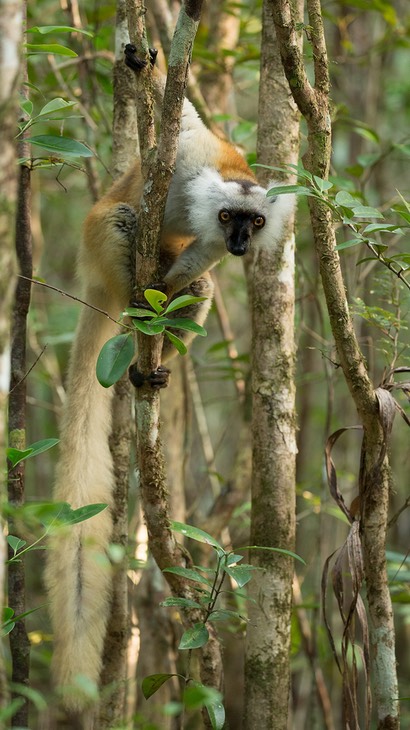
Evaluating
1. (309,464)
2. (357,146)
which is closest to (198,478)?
(309,464)

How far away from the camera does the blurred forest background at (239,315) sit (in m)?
5.80

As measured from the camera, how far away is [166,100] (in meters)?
3.32

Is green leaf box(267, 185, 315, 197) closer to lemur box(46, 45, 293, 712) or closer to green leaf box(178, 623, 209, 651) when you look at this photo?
lemur box(46, 45, 293, 712)

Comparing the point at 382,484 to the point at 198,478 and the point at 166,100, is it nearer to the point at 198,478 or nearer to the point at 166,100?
the point at 166,100

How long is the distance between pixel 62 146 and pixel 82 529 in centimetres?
203

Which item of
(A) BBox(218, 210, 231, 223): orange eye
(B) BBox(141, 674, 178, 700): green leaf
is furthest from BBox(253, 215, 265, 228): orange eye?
A: (B) BBox(141, 674, 178, 700): green leaf

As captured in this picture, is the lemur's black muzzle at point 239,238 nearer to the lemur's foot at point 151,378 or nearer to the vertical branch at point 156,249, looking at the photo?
the lemur's foot at point 151,378

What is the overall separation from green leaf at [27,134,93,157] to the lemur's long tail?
1.59 meters

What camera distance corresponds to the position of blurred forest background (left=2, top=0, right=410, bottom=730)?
5797 mm

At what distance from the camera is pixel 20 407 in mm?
3908

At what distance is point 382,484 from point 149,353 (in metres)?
1.30

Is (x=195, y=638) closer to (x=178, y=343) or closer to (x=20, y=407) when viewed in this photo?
(x=178, y=343)

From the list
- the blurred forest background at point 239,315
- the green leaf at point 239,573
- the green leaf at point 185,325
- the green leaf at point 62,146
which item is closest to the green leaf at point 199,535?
the green leaf at point 239,573

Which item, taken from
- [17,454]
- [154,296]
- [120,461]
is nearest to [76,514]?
[17,454]
